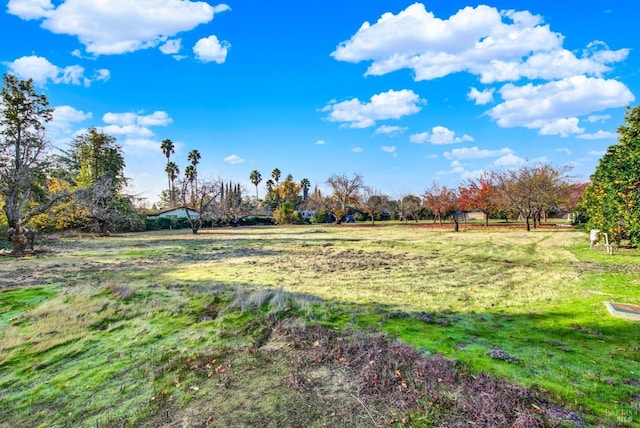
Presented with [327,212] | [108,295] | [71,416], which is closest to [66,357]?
[71,416]

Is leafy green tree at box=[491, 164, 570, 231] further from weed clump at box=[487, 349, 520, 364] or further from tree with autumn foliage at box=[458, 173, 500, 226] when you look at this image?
weed clump at box=[487, 349, 520, 364]

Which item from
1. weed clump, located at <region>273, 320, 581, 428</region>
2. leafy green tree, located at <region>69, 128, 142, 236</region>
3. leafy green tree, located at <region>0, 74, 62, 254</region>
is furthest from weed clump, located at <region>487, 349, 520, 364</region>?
leafy green tree, located at <region>69, 128, 142, 236</region>

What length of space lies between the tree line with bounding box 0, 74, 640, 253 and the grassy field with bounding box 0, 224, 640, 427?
4017 millimetres

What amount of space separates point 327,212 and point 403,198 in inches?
463

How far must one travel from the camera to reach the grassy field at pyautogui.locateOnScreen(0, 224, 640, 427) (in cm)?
279

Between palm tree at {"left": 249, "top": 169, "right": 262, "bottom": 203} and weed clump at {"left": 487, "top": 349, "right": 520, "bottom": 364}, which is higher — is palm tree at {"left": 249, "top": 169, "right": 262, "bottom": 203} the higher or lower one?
the higher one

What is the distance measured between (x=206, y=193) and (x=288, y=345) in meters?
28.6

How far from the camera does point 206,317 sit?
5184 millimetres

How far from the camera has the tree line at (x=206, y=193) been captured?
35.0 feet

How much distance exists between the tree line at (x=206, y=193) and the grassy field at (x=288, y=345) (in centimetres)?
402

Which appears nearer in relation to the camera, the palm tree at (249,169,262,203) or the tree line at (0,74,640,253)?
the tree line at (0,74,640,253)

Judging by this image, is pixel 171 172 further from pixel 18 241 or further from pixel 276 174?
pixel 18 241

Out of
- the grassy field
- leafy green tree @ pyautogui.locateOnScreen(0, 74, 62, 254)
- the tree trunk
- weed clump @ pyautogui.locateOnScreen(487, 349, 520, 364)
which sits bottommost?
the grassy field

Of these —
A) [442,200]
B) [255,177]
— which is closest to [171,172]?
[255,177]
